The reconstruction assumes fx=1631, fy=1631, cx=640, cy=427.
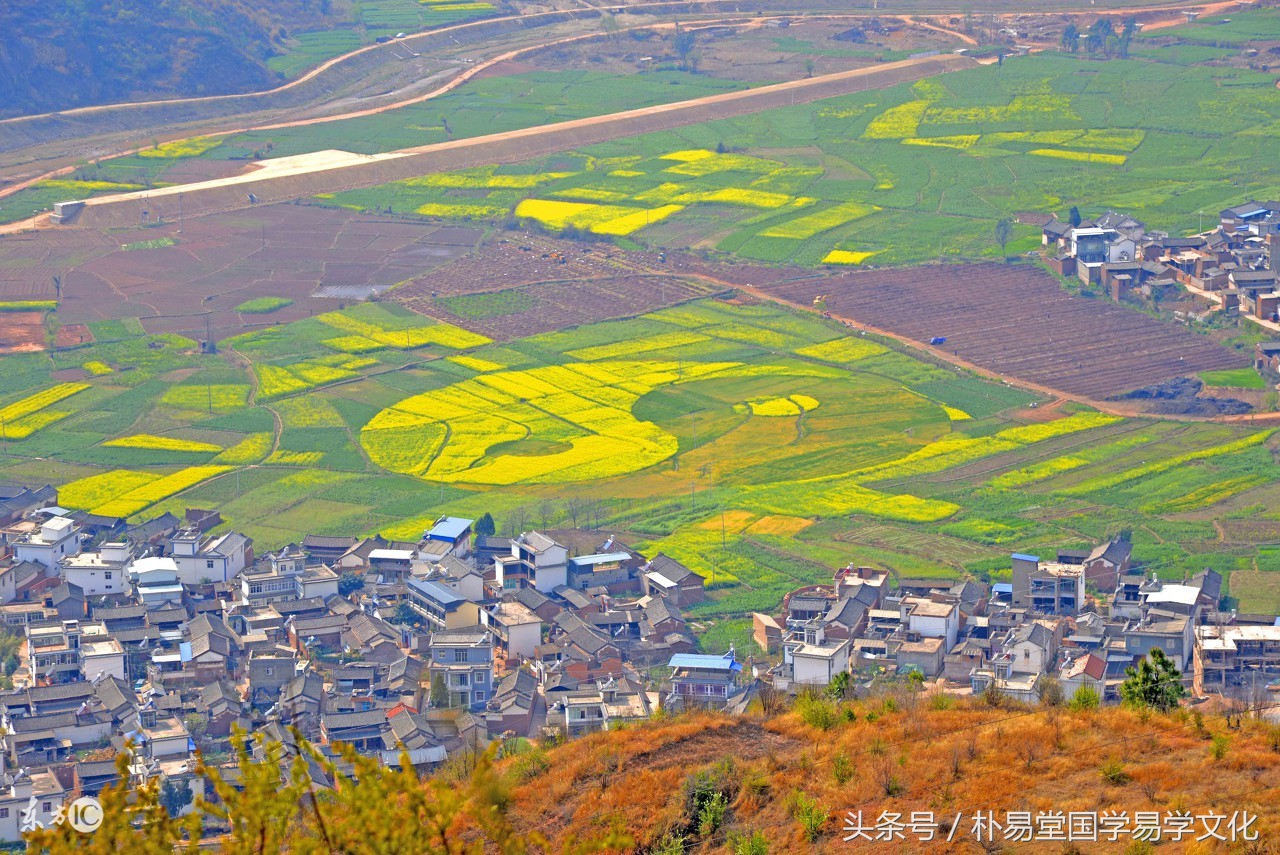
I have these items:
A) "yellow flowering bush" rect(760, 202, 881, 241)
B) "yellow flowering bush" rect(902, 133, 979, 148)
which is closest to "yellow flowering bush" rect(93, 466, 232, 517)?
"yellow flowering bush" rect(760, 202, 881, 241)

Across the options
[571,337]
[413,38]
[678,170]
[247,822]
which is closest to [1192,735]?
[247,822]

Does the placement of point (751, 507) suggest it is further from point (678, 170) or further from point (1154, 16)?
point (1154, 16)

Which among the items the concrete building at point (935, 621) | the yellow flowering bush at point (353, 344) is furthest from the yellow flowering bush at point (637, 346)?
the concrete building at point (935, 621)

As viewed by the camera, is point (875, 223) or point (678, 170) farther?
point (678, 170)

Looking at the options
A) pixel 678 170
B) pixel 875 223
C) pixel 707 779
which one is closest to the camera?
pixel 707 779

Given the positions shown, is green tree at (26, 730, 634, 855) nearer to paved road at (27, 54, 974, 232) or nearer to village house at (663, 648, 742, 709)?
village house at (663, 648, 742, 709)

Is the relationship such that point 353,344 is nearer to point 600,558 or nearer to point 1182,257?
point 600,558

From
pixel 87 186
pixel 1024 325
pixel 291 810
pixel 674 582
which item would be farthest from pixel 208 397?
pixel 291 810
